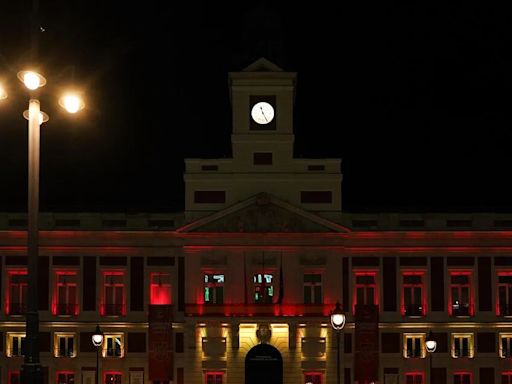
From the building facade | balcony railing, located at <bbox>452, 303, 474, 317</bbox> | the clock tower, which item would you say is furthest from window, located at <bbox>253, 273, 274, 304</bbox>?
balcony railing, located at <bbox>452, 303, 474, 317</bbox>

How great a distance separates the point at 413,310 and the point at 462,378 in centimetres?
461

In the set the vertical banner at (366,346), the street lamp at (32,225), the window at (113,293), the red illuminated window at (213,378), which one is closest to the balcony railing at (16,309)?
the window at (113,293)

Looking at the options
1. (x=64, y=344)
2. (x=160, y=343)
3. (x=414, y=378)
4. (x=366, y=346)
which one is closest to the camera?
(x=160, y=343)

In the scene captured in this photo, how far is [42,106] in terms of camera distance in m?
16.7

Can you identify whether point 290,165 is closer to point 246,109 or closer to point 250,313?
point 246,109

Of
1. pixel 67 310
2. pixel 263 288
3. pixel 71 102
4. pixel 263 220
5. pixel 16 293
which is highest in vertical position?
pixel 263 220

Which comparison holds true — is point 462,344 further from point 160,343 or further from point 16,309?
point 16,309

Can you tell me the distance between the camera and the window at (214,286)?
52.8 meters

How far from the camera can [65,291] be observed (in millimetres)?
53906

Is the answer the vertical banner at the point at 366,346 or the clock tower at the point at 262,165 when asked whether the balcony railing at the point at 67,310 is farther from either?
the vertical banner at the point at 366,346

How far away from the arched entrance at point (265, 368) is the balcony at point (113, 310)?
7.65m

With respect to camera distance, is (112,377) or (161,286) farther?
(161,286)

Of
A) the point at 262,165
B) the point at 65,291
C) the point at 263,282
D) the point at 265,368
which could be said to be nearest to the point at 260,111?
the point at 262,165

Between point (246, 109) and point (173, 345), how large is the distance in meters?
14.0
